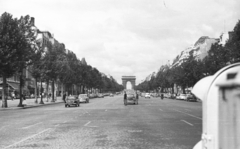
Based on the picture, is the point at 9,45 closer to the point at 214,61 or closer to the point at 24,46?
the point at 24,46

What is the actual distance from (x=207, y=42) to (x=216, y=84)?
11243 cm

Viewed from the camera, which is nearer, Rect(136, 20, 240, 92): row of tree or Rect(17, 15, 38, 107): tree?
Rect(136, 20, 240, 92): row of tree

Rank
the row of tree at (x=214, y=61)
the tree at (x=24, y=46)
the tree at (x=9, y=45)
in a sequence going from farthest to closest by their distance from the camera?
the tree at (x=24, y=46), the row of tree at (x=214, y=61), the tree at (x=9, y=45)

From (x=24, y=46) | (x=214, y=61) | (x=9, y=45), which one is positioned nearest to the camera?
(x=9, y=45)

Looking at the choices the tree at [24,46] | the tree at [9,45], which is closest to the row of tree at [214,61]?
the tree at [24,46]

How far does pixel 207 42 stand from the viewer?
111 metres

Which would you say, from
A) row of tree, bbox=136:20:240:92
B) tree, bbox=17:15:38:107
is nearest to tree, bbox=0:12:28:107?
tree, bbox=17:15:38:107

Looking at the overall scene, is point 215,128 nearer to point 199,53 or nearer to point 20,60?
point 20,60

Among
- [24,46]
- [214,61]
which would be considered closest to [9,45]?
[24,46]

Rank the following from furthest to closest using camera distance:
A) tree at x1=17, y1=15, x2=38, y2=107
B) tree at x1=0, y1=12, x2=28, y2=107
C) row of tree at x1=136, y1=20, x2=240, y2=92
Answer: tree at x1=17, y1=15, x2=38, y2=107 → row of tree at x1=136, y1=20, x2=240, y2=92 → tree at x1=0, y1=12, x2=28, y2=107

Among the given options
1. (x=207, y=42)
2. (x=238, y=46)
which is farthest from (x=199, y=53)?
(x=238, y=46)

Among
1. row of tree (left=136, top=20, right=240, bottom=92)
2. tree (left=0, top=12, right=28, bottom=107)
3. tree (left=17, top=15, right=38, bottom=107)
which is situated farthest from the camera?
tree (left=17, top=15, right=38, bottom=107)

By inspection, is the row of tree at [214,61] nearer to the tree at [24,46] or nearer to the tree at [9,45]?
the tree at [24,46]

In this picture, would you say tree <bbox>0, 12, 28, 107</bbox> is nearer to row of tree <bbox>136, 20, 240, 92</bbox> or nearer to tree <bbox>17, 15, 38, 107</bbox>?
tree <bbox>17, 15, 38, 107</bbox>
